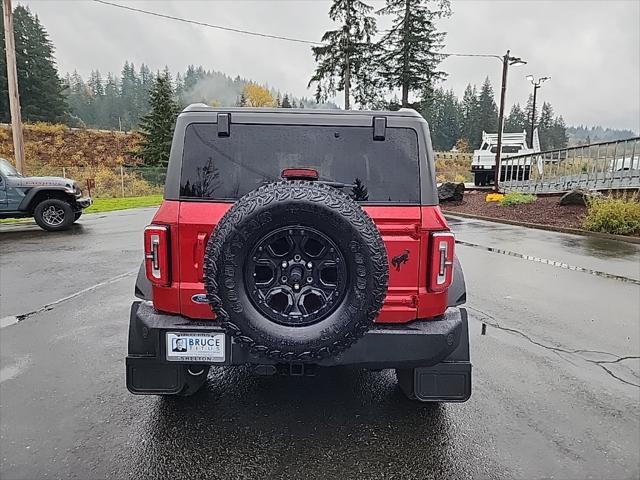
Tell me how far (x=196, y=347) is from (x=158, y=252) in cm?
57

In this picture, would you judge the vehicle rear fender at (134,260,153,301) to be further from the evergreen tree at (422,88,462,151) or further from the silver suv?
the evergreen tree at (422,88,462,151)

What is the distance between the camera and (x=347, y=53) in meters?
31.1

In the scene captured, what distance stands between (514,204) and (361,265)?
16790mm

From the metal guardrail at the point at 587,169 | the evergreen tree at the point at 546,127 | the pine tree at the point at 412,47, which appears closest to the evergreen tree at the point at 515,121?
the evergreen tree at the point at 546,127

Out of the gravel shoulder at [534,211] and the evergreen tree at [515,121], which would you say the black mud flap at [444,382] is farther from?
the evergreen tree at [515,121]

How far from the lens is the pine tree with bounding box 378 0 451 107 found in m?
30.5

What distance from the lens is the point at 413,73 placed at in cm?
3111

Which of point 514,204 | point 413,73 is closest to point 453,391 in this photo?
point 514,204

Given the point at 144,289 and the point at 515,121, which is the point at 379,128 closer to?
the point at 144,289

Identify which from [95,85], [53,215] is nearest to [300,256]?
[53,215]

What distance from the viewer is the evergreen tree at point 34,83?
45844 millimetres

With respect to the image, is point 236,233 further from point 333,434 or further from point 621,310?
point 621,310

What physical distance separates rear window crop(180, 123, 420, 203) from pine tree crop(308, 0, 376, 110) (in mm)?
30612

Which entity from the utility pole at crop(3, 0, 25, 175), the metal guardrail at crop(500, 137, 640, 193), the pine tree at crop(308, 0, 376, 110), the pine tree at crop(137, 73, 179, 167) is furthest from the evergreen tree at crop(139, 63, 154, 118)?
the metal guardrail at crop(500, 137, 640, 193)
